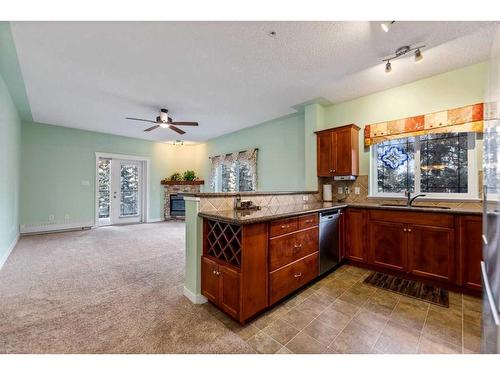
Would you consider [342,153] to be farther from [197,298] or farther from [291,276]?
[197,298]

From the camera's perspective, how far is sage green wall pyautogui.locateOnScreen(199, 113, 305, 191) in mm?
4586

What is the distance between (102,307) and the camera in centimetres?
201

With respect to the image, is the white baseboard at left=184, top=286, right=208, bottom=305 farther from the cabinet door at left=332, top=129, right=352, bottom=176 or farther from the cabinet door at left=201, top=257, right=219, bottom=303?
the cabinet door at left=332, top=129, right=352, bottom=176

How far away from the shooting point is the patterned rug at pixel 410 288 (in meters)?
2.17

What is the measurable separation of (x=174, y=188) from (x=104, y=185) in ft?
6.58

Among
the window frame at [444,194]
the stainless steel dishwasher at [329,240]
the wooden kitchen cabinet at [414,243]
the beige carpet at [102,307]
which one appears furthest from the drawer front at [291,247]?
the window frame at [444,194]

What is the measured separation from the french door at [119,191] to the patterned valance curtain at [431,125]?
21.5 feet

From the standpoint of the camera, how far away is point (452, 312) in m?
1.93

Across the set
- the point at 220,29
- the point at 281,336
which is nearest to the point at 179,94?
the point at 220,29

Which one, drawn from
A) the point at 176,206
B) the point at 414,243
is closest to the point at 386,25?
the point at 414,243

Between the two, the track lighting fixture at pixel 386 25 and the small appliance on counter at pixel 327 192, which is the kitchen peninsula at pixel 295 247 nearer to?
the small appliance on counter at pixel 327 192
